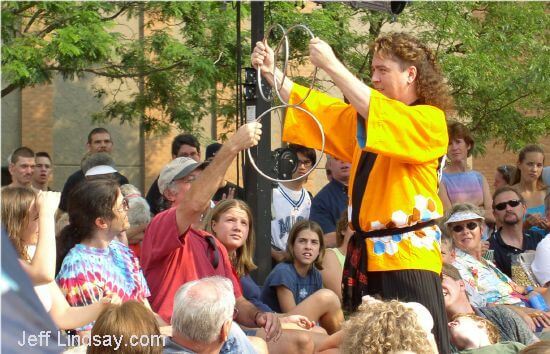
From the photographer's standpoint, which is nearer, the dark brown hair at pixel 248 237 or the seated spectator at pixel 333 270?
the dark brown hair at pixel 248 237

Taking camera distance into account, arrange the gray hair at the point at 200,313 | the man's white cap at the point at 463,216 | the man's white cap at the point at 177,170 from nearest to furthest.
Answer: the gray hair at the point at 200,313 → the man's white cap at the point at 177,170 → the man's white cap at the point at 463,216

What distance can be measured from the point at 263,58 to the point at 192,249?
119 centimetres

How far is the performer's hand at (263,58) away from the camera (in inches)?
177

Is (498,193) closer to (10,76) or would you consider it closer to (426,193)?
(426,193)

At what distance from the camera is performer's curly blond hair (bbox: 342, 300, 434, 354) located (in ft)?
10.8

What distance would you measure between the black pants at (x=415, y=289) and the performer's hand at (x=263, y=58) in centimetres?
112

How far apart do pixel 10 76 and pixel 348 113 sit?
5.86 m

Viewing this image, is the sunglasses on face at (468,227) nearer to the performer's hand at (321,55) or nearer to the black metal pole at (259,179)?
the black metal pole at (259,179)

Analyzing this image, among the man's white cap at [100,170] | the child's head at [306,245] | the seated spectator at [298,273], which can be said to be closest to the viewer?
the seated spectator at [298,273]

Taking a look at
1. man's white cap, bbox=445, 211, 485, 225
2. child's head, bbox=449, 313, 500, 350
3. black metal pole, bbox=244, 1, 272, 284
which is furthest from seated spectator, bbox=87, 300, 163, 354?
man's white cap, bbox=445, 211, 485, 225

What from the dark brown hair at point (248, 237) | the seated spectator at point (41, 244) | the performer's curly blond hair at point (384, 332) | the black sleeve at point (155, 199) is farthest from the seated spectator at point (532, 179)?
the performer's curly blond hair at point (384, 332)

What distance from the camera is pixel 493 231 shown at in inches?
326

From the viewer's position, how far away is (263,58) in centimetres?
452

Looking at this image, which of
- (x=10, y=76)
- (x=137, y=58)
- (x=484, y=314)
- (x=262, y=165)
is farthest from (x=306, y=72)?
(x=484, y=314)
